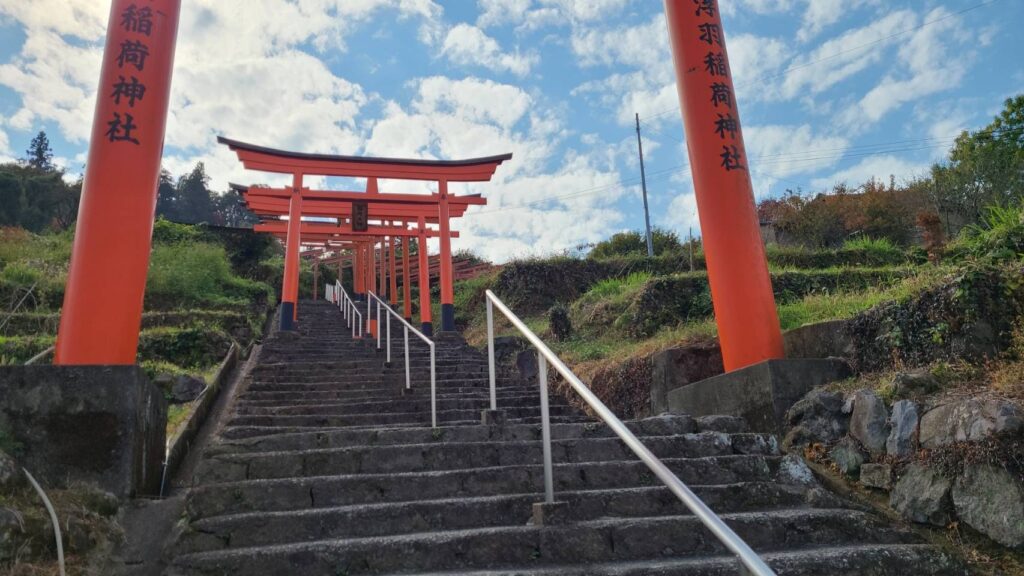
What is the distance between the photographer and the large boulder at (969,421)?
2.89 m

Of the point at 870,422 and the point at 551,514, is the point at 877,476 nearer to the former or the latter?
the point at 870,422

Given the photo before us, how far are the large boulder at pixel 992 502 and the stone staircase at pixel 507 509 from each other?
27 cm

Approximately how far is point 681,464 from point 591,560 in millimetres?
1092

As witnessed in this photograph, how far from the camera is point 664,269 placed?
15711 mm

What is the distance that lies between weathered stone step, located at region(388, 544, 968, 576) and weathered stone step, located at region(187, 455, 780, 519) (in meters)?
0.76

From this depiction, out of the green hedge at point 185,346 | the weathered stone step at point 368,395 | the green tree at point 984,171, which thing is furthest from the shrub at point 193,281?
the green tree at point 984,171

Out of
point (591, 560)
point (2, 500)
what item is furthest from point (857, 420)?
point (2, 500)

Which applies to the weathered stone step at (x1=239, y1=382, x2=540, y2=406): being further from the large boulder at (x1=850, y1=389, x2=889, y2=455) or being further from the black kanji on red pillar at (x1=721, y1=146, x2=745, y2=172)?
the large boulder at (x1=850, y1=389, x2=889, y2=455)

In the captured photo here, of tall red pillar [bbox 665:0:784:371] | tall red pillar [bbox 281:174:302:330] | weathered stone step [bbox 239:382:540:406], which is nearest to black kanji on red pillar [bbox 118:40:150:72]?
weathered stone step [bbox 239:382:540:406]

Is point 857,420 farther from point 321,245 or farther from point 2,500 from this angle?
point 321,245

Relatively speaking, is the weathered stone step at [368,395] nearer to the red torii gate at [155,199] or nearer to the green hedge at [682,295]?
the red torii gate at [155,199]

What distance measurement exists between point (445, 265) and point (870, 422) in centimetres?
974

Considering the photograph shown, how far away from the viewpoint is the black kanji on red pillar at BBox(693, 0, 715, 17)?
240 inches

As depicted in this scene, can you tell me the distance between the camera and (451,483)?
3.42 meters
